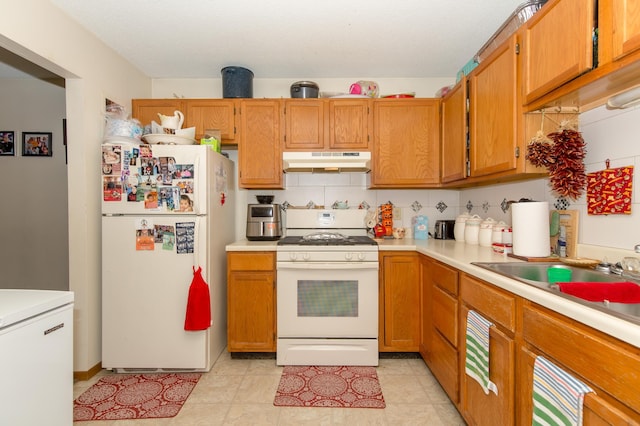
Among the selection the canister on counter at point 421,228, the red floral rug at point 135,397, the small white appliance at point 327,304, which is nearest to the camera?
the red floral rug at point 135,397

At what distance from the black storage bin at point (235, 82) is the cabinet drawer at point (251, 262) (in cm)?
137

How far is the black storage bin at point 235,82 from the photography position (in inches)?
102

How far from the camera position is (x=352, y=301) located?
2.23 meters

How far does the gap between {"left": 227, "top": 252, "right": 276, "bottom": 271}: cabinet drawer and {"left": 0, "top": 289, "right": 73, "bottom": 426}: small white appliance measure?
1.03 meters

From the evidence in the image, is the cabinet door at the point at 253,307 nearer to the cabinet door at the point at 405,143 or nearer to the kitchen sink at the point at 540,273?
the cabinet door at the point at 405,143

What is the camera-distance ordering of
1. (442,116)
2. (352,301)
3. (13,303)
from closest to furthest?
(13,303) → (352,301) → (442,116)

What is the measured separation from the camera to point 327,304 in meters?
2.22

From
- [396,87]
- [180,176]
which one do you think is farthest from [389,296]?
[396,87]

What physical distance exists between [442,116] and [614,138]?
1.25m

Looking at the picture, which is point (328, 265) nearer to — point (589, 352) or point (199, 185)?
point (199, 185)

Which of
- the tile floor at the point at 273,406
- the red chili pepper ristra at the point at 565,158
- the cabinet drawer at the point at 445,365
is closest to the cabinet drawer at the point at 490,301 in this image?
the cabinet drawer at the point at 445,365

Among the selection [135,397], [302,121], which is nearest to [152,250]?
[135,397]

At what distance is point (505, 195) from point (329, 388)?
1845mm

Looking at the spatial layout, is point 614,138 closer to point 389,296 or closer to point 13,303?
point 389,296
